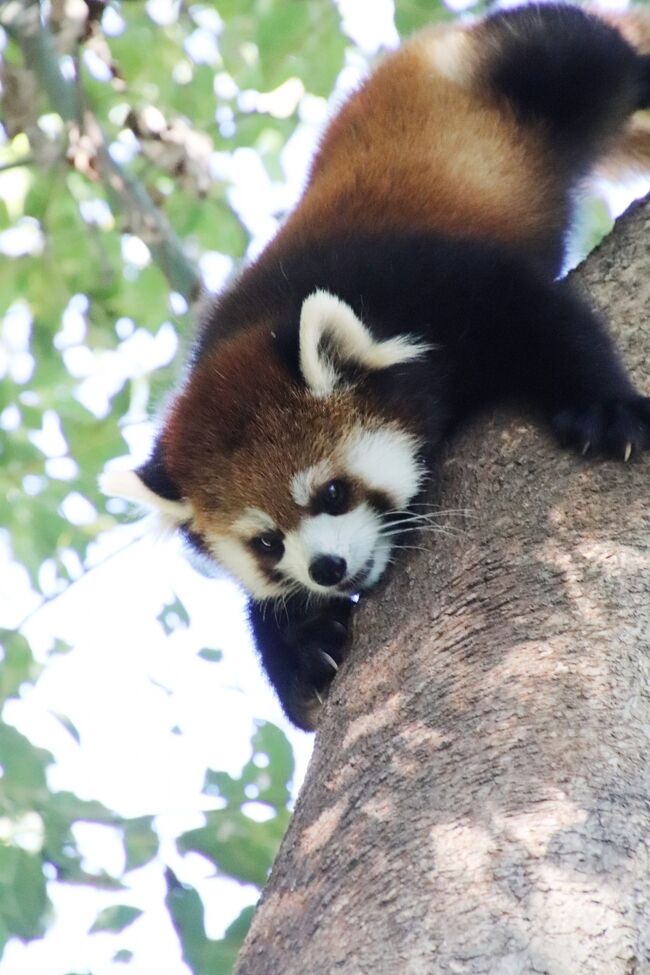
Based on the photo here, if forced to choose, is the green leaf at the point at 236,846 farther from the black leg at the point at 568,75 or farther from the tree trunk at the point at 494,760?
the black leg at the point at 568,75

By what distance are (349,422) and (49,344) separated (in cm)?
233

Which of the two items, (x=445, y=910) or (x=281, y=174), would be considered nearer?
(x=445, y=910)

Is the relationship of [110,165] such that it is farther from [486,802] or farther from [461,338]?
[486,802]

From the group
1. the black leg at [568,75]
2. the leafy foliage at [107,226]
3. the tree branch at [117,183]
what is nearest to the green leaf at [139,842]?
the leafy foliage at [107,226]

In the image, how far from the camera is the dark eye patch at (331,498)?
12.3ft

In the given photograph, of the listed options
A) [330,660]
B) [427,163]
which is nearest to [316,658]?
[330,660]

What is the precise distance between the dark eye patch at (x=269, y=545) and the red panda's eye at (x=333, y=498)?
19 centimetres

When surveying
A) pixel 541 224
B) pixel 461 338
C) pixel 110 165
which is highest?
pixel 110 165

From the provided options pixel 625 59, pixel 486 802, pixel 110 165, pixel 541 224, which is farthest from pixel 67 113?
pixel 486 802

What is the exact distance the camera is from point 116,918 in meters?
3.35

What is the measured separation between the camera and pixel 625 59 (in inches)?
191

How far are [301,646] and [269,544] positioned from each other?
52 centimetres

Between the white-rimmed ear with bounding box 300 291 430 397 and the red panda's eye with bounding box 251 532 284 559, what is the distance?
19.8 inches

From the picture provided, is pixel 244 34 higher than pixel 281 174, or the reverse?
pixel 244 34
